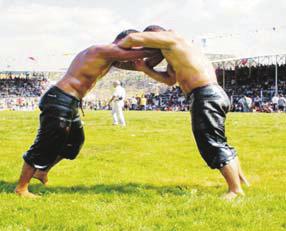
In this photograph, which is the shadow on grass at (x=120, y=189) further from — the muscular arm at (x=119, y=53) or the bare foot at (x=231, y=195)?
the muscular arm at (x=119, y=53)

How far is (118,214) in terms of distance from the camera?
16.6 feet

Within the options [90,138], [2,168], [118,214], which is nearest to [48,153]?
[118,214]

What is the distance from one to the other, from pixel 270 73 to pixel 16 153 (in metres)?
51.0

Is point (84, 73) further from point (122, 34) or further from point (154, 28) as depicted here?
point (154, 28)

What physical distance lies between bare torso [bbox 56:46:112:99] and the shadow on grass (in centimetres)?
122

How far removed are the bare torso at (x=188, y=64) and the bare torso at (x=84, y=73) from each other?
0.72 meters

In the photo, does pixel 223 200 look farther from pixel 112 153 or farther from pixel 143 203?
pixel 112 153

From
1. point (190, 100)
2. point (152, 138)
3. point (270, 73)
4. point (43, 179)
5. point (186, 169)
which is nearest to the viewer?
point (190, 100)

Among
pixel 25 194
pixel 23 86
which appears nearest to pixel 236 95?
pixel 23 86

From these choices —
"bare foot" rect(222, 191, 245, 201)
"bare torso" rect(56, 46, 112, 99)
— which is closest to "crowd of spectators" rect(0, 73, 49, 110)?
"bare torso" rect(56, 46, 112, 99)

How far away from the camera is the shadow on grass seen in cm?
631

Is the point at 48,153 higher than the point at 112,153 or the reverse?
higher

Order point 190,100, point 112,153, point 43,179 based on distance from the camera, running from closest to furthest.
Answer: point 190,100 → point 43,179 → point 112,153

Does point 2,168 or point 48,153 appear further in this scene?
point 2,168
